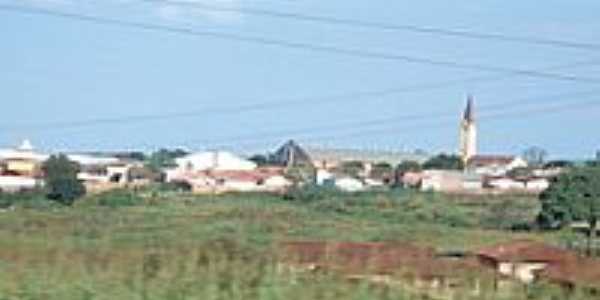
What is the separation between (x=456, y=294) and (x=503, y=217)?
60.5 ft

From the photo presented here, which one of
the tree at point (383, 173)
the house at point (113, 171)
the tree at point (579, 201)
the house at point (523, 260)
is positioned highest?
the tree at point (383, 173)

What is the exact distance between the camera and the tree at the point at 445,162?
2254 inches

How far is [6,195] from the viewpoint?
569 inches

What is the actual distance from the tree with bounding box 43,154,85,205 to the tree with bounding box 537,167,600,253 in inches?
209

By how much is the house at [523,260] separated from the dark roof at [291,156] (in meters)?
→ 30.0

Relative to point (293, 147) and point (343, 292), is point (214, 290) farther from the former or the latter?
point (293, 147)

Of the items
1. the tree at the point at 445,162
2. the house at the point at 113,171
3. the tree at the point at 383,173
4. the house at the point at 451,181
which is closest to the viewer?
the house at the point at 113,171

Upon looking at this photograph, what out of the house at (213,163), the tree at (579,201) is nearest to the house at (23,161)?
the tree at (579,201)

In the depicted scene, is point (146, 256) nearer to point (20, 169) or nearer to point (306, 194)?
point (20, 169)

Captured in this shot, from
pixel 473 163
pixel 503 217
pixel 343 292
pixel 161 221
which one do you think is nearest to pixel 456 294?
pixel 343 292

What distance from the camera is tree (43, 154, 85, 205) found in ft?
50.4

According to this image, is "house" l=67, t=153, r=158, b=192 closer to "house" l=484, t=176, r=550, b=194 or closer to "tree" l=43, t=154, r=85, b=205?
"tree" l=43, t=154, r=85, b=205

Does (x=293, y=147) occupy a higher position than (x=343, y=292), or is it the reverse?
(x=293, y=147)

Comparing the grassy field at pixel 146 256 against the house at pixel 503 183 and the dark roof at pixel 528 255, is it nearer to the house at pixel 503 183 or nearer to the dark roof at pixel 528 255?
the dark roof at pixel 528 255
